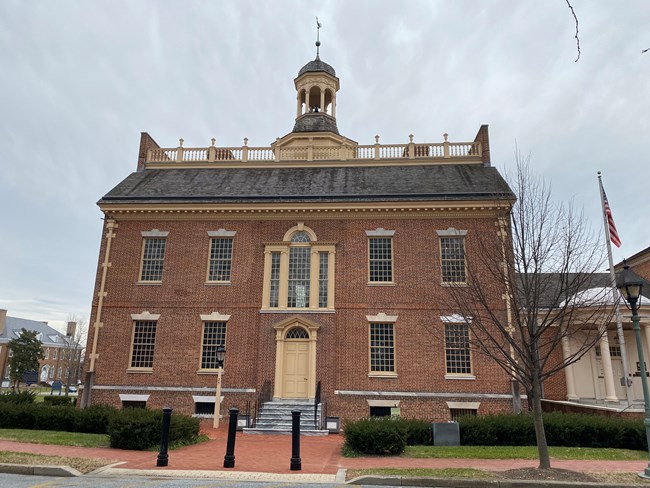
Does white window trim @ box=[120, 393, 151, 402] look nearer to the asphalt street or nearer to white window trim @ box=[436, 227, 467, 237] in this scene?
the asphalt street

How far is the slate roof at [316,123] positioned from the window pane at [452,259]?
36.6 ft

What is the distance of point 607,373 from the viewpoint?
63.7ft

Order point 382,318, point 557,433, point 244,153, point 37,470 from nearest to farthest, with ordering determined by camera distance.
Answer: point 37,470 < point 557,433 < point 382,318 < point 244,153

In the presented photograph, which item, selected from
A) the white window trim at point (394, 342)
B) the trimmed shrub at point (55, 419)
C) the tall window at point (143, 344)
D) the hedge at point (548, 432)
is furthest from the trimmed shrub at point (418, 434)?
the tall window at point (143, 344)

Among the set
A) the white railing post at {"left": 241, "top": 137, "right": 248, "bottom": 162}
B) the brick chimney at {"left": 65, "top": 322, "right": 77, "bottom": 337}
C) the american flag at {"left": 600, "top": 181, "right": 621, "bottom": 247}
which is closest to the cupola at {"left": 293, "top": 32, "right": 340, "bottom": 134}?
the white railing post at {"left": 241, "top": 137, "right": 248, "bottom": 162}

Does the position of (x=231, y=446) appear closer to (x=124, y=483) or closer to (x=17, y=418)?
(x=124, y=483)

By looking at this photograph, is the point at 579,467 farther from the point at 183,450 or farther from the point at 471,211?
the point at 471,211

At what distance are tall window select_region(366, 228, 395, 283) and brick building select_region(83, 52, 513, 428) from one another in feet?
0.16

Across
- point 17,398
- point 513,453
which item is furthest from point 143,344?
point 513,453

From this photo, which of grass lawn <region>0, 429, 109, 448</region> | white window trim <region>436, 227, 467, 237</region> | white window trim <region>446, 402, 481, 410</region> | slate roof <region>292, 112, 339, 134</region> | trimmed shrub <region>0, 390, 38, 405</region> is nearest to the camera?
grass lawn <region>0, 429, 109, 448</region>

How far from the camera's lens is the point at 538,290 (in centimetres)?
1037

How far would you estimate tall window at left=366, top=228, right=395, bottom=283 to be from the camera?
1955 cm

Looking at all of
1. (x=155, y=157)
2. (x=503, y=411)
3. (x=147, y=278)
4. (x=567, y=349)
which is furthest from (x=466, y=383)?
(x=155, y=157)

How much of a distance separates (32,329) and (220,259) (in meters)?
70.3
